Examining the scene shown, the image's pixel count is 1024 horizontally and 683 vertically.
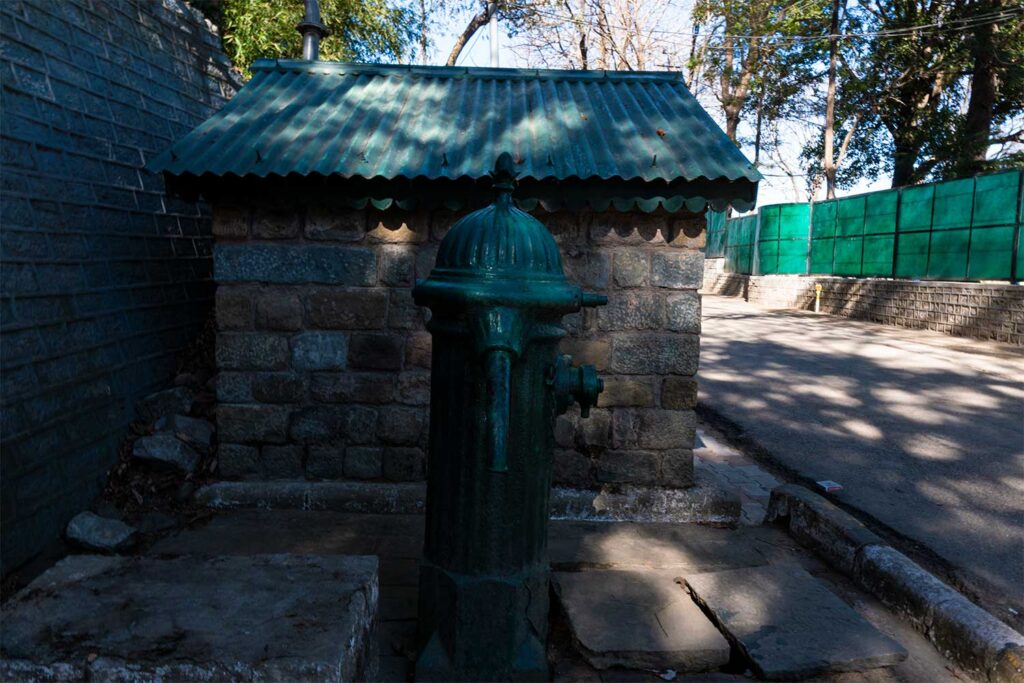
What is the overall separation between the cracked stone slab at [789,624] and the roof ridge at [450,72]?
11.9ft

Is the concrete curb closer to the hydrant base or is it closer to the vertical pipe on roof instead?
the hydrant base

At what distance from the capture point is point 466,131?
4.63 m

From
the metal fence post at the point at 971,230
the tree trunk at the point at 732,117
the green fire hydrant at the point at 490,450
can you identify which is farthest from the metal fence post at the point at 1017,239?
Answer: the tree trunk at the point at 732,117

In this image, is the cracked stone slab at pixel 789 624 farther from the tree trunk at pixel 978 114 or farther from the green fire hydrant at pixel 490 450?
the tree trunk at pixel 978 114

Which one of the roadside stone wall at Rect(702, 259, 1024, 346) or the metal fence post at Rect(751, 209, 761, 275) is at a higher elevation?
the metal fence post at Rect(751, 209, 761, 275)

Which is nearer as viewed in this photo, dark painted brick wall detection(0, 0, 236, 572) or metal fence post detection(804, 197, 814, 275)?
dark painted brick wall detection(0, 0, 236, 572)

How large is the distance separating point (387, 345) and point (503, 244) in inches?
83.3

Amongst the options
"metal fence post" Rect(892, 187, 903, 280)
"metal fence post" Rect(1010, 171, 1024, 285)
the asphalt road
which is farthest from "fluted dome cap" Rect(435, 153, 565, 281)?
"metal fence post" Rect(892, 187, 903, 280)

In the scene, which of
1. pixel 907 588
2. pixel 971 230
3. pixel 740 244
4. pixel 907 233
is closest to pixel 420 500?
pixel 907 588

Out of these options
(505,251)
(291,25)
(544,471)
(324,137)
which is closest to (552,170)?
(324,137)

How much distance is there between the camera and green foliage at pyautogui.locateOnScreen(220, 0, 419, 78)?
358 inches

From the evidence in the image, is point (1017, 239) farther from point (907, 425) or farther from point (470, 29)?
point (470, 29)

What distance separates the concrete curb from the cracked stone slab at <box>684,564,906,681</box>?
0.29 metres

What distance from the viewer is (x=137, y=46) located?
566 centimetres
